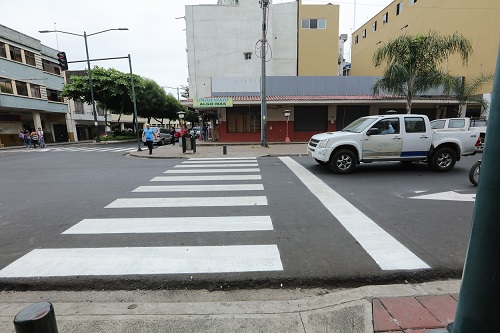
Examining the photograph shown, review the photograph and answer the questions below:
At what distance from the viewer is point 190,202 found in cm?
597

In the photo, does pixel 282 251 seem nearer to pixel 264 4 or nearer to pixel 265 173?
pixel 265 173

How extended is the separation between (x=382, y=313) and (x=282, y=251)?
1.50m

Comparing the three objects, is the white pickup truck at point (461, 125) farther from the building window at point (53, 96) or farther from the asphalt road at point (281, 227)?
the building window at point (53, 96)

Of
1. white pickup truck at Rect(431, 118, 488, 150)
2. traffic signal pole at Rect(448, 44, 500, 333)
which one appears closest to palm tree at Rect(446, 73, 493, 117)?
white pickup truck at Rect(431, 118, 488, 150)

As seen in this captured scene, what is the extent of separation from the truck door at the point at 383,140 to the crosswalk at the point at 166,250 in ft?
13.7

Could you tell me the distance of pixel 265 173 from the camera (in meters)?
9.36

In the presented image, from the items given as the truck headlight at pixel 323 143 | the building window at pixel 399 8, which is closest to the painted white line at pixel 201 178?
the truck headlight at pixel 323 143

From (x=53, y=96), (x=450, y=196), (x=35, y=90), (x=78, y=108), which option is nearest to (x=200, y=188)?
(x=450, y=196)

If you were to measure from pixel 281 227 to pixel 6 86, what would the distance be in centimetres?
3538

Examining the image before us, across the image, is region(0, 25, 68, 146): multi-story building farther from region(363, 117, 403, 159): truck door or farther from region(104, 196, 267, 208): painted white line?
region(363, 117, 403, 159): truck door

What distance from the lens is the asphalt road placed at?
10.2 feet

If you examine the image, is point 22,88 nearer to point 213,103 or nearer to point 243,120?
point 213,103

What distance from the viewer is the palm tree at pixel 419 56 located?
1568 cm

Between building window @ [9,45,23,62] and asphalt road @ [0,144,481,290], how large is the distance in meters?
28.4
